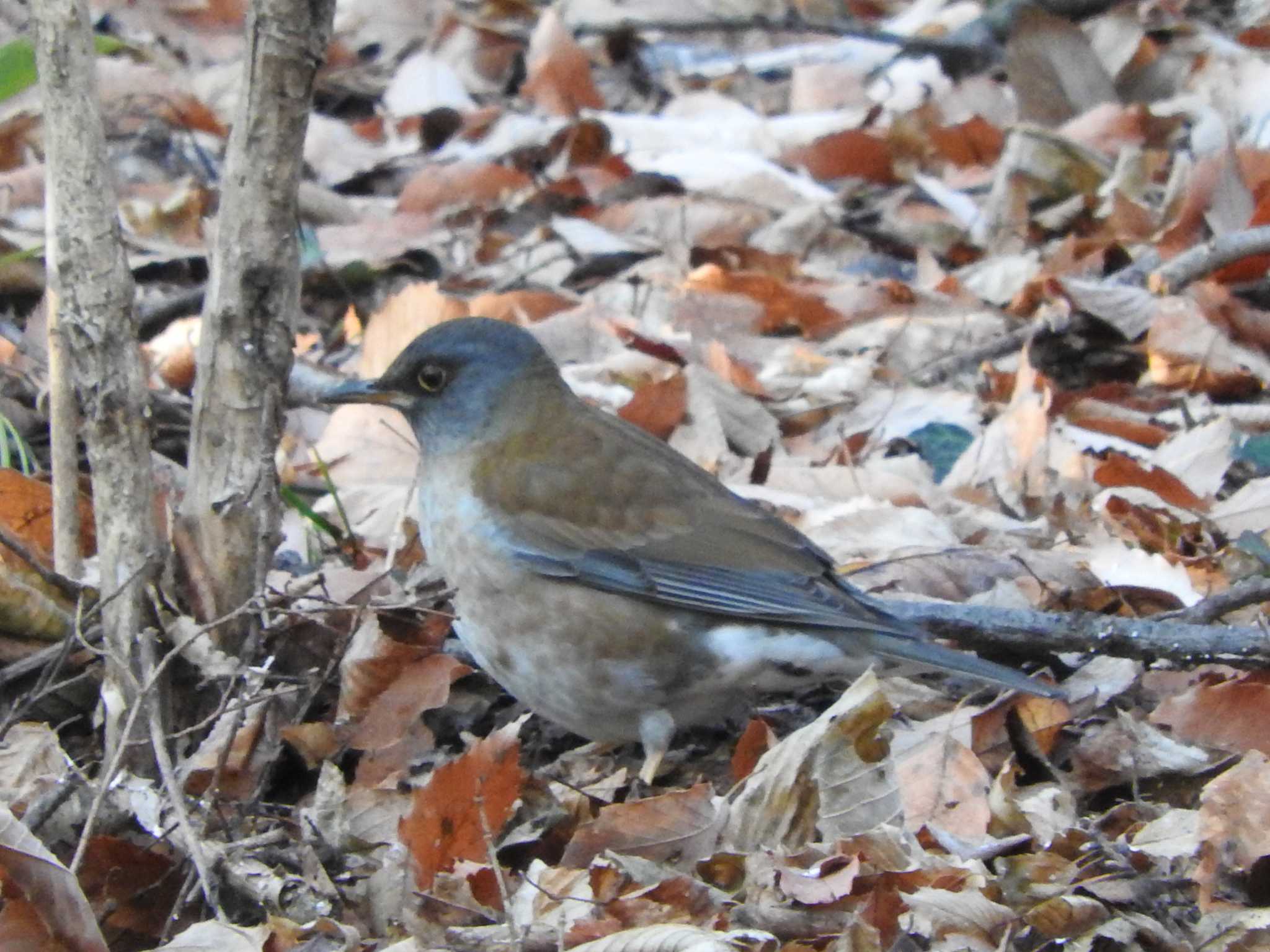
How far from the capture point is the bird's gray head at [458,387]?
449 centimetres

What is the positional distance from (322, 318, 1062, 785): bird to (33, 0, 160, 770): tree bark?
0.75 meters

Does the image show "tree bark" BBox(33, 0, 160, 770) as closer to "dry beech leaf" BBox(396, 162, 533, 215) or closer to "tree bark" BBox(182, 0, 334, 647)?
"tree bark" BBox(182, 0, 334, 647)

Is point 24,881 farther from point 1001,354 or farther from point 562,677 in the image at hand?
point 1001,354

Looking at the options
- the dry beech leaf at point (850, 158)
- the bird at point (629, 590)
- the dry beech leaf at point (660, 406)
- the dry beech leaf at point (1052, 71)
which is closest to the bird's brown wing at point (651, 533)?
the bird at point (629, 590)

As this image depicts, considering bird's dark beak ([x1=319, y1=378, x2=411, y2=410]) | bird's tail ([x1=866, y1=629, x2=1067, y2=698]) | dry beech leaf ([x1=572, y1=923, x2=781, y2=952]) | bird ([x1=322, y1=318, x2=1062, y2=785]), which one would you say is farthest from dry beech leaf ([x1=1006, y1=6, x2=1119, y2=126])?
dry beech leaf ([x1=572, y1=923, x2=781, y2=952])

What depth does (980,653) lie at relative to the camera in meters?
4.17

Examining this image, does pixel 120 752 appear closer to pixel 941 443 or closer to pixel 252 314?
pixel 252 314

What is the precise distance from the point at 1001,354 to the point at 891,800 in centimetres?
299

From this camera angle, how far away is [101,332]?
3.61 meters

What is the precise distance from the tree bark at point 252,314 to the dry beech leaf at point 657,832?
43.2 inches

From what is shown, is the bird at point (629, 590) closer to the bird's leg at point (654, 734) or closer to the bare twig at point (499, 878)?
the bird's leg at point (654, 734)

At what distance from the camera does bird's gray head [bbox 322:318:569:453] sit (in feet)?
14.7

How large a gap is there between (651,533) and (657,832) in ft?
3.36

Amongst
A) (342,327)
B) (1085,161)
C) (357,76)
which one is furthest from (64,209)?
(357,76)
